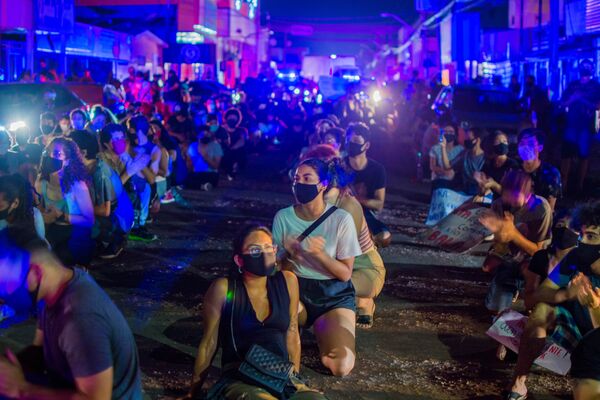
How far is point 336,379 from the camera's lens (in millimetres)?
6117

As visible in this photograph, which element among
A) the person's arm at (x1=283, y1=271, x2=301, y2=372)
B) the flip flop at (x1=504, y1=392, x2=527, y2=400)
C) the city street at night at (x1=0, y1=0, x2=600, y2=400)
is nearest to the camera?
the city street at night at (x1=0, y1=0, x2=600, y2=400)

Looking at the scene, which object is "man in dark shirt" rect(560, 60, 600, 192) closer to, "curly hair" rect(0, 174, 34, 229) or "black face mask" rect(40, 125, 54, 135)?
"black face mask" rect(40, 125, 54, 135)

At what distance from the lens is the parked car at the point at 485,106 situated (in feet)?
66.4

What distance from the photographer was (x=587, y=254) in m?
4.99

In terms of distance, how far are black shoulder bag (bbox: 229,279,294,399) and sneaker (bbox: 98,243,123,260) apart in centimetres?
554

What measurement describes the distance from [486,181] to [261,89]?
25533mm

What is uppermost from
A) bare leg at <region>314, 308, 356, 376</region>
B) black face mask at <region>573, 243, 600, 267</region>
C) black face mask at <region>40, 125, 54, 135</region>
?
black face mask at <region>40, 125, 54, 135</region>

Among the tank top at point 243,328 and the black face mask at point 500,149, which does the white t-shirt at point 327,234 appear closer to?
the tank top at point 243,328

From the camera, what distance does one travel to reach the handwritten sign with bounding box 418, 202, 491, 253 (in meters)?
7.48

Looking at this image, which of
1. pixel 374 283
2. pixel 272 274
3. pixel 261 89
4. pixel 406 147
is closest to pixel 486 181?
pixel 374 283

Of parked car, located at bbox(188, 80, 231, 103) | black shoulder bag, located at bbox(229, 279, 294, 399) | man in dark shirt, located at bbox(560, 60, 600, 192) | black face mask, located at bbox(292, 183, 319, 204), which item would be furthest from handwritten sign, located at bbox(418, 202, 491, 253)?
parked car, located at bbox(188, 80, 231, 103)

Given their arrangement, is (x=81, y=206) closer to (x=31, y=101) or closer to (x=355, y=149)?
(x=355, y=149)

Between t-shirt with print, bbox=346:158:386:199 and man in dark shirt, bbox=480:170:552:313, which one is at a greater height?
t-shirt with print, bbox=346:158:386:199

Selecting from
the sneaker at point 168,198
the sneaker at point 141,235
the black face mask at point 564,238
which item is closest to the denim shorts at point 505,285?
the black face mask at point 564,238
